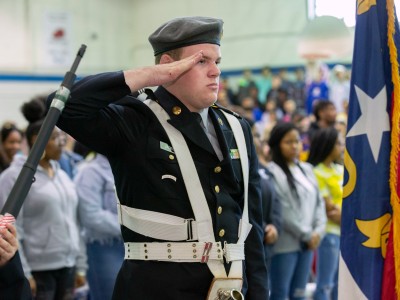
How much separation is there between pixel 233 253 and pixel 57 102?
947 millimetres

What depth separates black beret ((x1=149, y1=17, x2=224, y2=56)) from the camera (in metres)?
3.15

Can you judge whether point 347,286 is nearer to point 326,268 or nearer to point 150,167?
point 150,167

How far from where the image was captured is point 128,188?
123 inches

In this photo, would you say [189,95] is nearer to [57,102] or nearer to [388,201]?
[57,102]

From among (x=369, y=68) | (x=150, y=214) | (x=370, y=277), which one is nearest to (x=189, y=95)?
(x=150, y=214)

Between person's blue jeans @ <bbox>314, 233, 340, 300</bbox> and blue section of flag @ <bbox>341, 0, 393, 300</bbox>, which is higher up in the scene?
blue section of flag @ <bbox>341, 0, 393, 300</bbox>

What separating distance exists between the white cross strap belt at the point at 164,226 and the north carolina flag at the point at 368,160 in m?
0.89

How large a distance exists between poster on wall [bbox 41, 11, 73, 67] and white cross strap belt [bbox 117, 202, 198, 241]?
54.5 feet

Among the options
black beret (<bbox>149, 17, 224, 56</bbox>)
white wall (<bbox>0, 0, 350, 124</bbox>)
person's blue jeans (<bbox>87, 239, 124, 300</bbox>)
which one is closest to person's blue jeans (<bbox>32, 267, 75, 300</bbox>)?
person's blue jeans (<bbox>87, 239, 124, 300</bbox>)

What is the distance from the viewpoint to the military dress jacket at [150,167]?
2975 millimetres

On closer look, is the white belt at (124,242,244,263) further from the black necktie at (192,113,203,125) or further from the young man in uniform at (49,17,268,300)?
the black necktie at (192,113,203,125)

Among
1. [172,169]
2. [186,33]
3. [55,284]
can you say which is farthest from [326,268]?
[186,33]

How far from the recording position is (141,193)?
310cm

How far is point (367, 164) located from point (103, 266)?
9.78 feet
